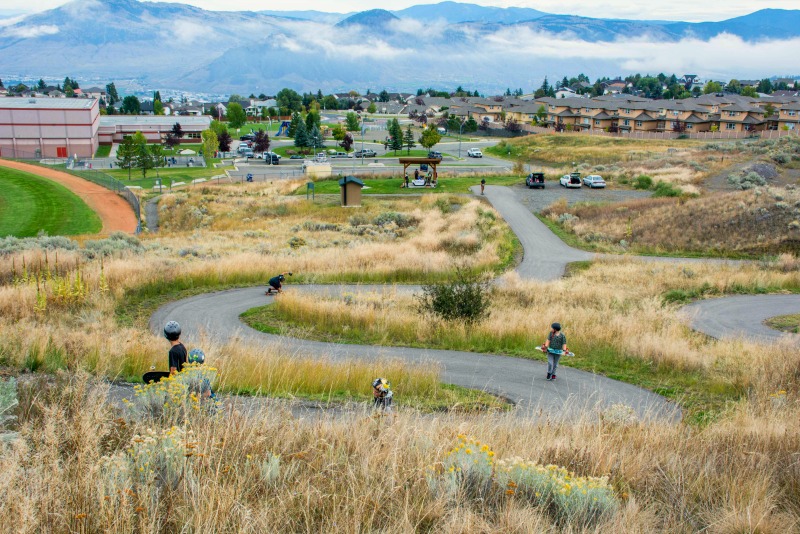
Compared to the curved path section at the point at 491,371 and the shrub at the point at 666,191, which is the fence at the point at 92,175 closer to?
the curved path section at the point at 491,371

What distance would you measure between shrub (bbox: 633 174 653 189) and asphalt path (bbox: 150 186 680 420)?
36.6 meters

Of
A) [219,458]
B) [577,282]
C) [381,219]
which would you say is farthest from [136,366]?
[381,219]

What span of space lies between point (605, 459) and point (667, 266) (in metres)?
24.1

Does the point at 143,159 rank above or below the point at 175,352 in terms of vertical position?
above

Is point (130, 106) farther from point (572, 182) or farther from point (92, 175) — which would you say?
point (572, 182)

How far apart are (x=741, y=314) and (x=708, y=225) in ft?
54.7

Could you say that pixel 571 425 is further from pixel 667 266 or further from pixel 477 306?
pixel 667 266

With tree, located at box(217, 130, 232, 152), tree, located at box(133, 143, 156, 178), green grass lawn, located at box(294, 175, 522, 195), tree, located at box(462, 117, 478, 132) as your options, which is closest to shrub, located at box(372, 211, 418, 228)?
green grass lawn, located at box(294, 175, 522, 195)

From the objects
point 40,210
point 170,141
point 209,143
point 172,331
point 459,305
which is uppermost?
point 170,141

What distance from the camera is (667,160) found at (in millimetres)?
66875

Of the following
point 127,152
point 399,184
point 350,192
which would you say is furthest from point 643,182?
point 127,152

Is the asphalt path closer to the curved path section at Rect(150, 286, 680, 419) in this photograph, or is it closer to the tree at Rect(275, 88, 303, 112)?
the curved path section at Rect(150, 286, 680, 419)

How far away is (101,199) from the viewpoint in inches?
2041

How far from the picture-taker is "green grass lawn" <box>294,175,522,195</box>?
175ft
